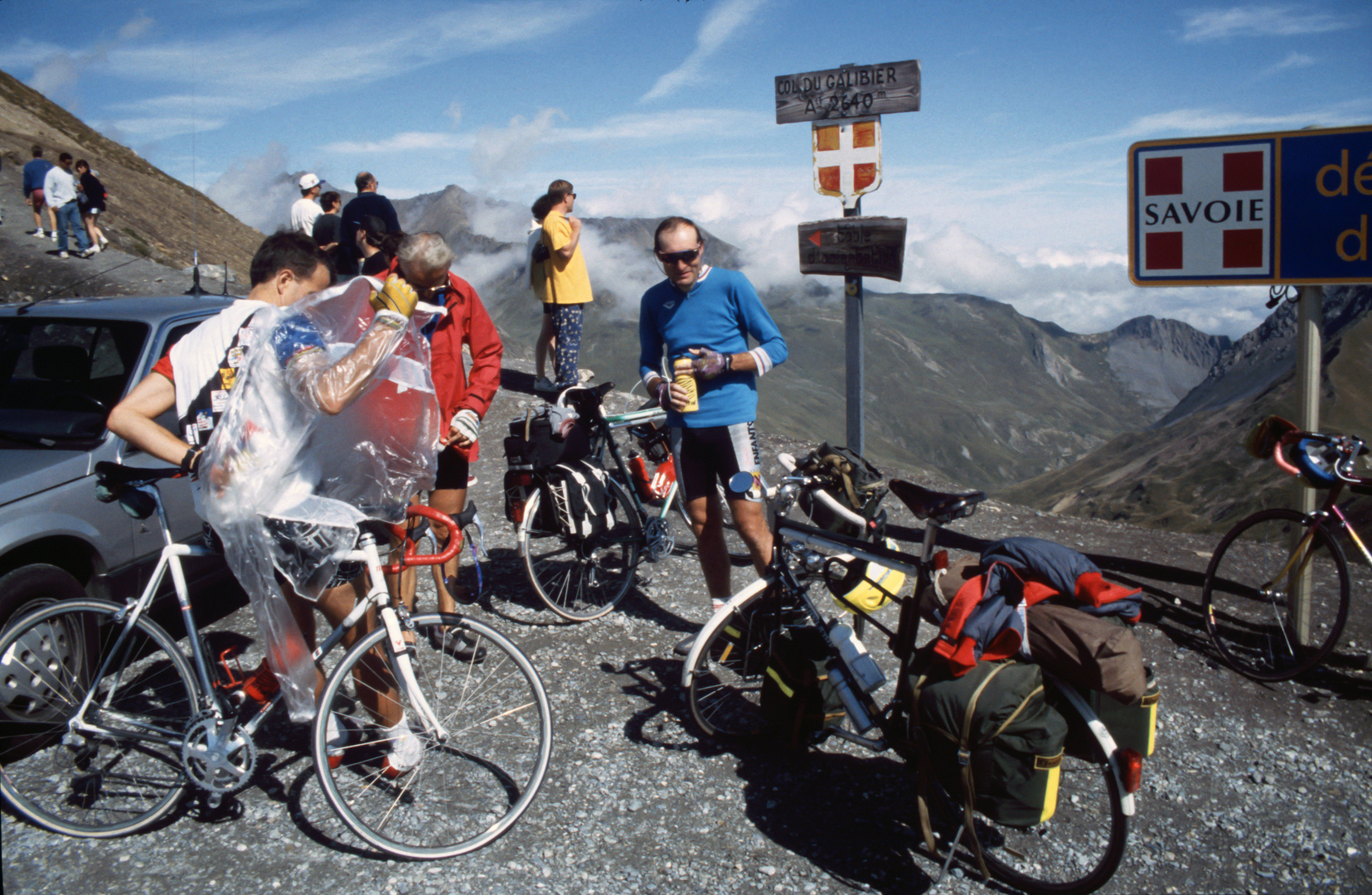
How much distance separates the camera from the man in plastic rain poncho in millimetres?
2881

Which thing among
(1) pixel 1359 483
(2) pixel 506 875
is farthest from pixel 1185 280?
(2) pixel 506 875

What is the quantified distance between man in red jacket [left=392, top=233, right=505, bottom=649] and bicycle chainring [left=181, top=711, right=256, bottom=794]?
1044mm

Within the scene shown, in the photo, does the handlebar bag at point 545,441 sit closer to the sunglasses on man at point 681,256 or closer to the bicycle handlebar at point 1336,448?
the sunglasses on man at point 681,256

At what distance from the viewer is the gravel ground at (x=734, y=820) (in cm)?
309

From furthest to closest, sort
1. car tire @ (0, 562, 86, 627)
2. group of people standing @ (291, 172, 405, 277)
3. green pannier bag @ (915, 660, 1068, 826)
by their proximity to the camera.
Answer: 1. group of people standing @ (291, 172, 405, 277)
2. car tire @ (0, 562, 86, 627)
3. green pannier bag @ (915, 660, 1068, 826)

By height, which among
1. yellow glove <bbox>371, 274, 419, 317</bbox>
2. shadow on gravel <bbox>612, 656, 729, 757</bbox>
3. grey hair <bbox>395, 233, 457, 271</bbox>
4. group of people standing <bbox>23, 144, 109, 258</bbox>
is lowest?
shadow on gravel <bbox>612, 656, 729, 757</bbox>

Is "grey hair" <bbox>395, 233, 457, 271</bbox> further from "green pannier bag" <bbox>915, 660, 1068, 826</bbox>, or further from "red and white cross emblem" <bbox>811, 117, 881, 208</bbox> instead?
"green pannier bag" <bbox>915, 660, 1068, 826</bbox>

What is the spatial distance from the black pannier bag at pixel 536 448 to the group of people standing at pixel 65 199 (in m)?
18.3

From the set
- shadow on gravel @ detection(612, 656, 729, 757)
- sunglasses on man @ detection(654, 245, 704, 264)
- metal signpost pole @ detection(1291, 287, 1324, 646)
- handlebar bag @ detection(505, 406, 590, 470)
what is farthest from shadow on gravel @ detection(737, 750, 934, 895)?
metal signpost pole @ detection(1291, 287, 1324, 646)

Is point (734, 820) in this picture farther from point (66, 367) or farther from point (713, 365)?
point (66, 367)

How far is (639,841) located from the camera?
10.9 feet

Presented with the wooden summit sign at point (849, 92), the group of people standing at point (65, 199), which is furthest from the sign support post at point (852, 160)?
the group of people standing at point (65, 199)

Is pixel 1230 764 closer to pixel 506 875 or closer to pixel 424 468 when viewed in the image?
pixel 506 875

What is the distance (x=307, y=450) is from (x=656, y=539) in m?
2.99
